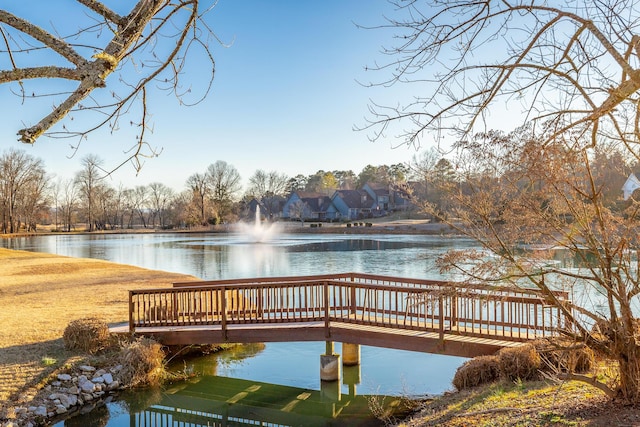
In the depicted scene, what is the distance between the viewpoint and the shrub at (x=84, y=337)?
10.1 metres

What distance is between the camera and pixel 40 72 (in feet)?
10.1

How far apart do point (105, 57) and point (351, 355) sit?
29.5 ft

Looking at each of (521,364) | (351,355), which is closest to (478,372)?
(521,364)

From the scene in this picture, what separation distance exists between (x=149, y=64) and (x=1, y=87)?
3.54 ft

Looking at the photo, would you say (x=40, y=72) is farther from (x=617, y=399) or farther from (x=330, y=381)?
(x=330, y=381)

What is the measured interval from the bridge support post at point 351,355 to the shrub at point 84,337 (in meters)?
4.93

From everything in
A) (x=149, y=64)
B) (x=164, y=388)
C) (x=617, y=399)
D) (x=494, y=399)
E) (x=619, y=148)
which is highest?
(x=149, y=64)

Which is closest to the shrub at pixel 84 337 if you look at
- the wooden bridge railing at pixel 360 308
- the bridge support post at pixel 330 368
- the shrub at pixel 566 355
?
the wooden bridge railing at pixel 360 308

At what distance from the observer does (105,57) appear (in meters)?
3.05

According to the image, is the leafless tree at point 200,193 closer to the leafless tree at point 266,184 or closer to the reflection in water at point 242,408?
the leafless tree at point 266,184

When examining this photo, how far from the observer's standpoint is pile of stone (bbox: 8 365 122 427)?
8.07m

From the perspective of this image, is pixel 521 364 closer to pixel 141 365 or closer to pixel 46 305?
pixel 141 365

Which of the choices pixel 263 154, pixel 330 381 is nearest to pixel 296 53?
pixel 330 381

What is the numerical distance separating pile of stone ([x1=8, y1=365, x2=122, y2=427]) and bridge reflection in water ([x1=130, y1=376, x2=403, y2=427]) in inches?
35.8
